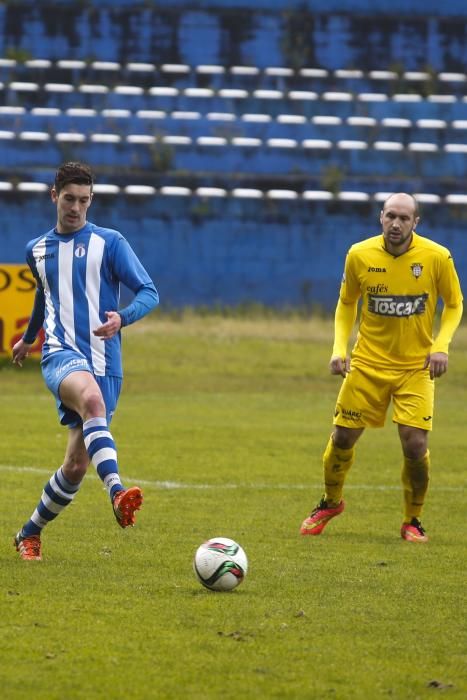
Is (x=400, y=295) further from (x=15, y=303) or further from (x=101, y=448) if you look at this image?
(x=15, y=303)

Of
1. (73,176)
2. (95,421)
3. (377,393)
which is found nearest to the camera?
(95,421)

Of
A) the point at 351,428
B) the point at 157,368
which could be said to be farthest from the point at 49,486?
the point at 157,368

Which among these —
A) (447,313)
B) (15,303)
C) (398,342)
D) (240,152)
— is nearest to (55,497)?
(398,342)

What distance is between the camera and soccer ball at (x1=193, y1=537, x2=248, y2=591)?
701 centimetres

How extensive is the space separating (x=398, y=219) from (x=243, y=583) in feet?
8.61

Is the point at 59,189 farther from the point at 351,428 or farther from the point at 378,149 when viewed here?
the point at 378,149

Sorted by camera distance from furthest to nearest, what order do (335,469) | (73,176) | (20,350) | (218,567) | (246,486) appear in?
(246,486)
(335,469)
(20,350)
(73,176)
(218,567)

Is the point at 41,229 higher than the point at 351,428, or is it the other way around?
the point at 351,428

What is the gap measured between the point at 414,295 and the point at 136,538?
226 cm

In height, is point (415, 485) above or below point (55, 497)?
below

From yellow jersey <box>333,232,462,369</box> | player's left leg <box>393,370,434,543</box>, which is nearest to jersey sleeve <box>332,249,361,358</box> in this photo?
yellow jersey <box>333,232,462,369</box>

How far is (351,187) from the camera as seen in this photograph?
29109 mm

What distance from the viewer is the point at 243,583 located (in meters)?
7.33

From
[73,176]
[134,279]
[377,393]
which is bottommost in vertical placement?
[377,393]
